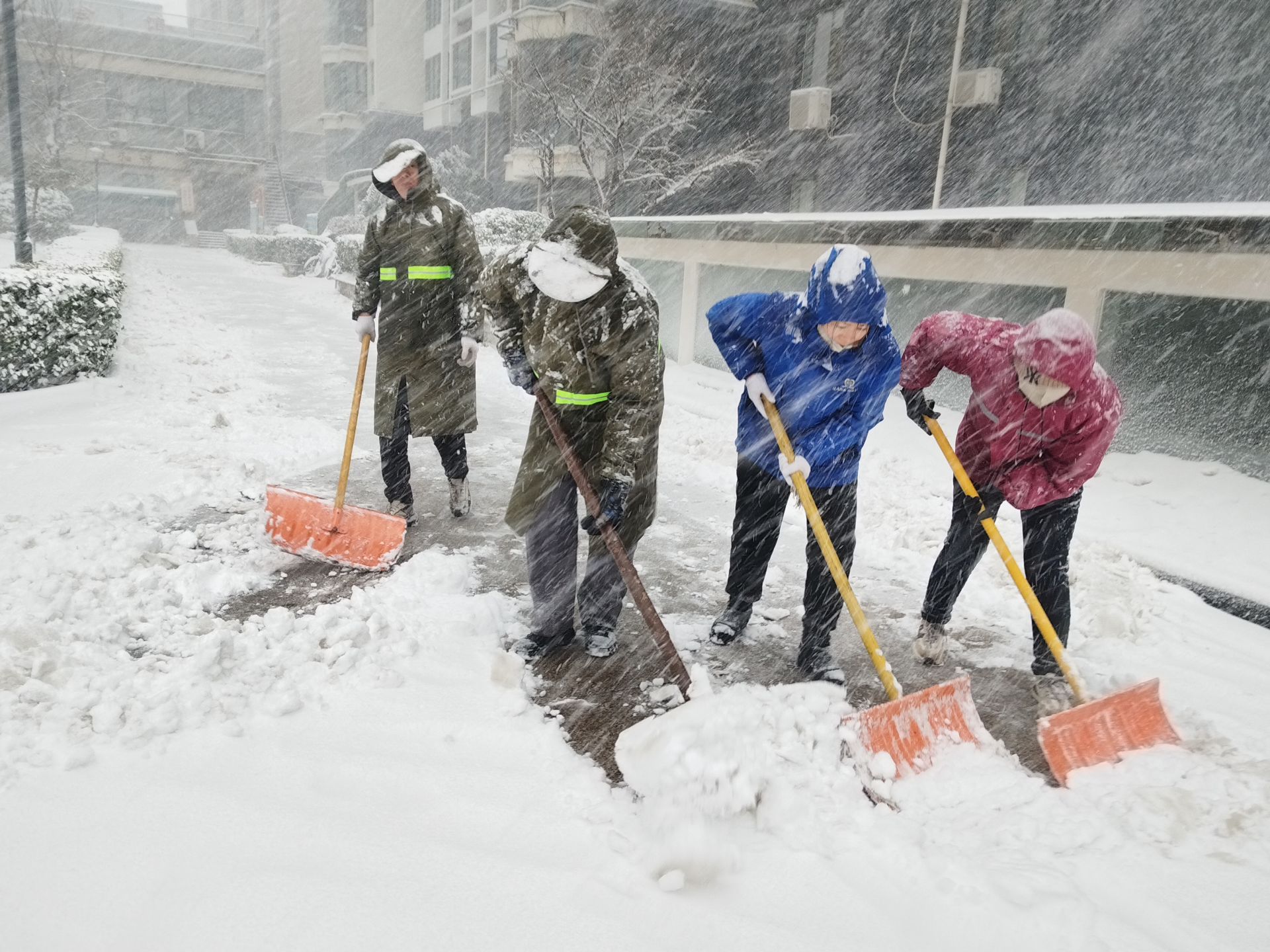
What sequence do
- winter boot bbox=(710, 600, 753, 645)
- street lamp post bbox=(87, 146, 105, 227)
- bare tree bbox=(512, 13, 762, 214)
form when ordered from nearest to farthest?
1. winter boot bbox=(710, 600, 753, 645)
2. bare tree bbox=(512, 13, 762, 214)
3. street lamp post bbox=(87, 146, 105, 227)

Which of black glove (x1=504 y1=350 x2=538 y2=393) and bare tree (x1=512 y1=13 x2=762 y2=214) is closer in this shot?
black glove (x1=504 y1=350 x2=538 y2=393)

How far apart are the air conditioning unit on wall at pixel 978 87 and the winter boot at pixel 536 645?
1243 cm

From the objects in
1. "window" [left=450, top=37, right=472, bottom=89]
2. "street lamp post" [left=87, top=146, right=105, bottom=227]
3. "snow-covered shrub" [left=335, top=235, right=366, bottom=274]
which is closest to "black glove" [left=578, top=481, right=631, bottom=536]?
"snow-covered shrub" [left=335, top=235, right=366, bottom=274]

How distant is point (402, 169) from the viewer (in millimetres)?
4230

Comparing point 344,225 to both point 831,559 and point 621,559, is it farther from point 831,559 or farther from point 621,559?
point 831,559

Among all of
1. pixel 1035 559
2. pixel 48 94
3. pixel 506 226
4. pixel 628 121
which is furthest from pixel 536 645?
pixel 48 94

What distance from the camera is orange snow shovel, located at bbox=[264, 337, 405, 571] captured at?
13.0ft

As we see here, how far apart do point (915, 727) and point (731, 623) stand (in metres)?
1.11

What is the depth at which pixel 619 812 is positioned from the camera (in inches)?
94.3

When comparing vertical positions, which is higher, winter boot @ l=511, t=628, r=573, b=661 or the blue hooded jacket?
the blue hooded jacket

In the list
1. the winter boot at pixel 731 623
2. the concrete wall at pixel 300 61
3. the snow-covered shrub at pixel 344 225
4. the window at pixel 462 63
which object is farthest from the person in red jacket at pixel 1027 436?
the concrete wall at pixel 300 61

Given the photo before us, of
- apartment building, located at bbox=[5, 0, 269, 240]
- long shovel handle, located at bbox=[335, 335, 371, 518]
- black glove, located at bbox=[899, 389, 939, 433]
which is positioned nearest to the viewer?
black glove, located at bbox=[899, 389, 939, 433]

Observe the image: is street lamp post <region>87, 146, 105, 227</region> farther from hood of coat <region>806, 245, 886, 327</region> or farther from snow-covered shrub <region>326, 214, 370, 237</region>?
hood of coat <region>806, 245, 886, 327</region>

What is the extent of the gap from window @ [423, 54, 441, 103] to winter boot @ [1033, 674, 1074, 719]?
105ft
